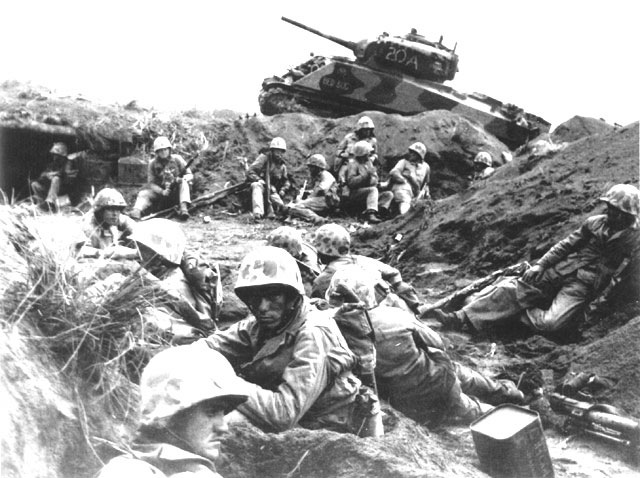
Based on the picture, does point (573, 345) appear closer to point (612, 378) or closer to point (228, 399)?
point (612, 378)

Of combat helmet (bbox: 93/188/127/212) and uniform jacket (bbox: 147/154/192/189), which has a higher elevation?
combat helmet (bbox: 93/188/127/212)

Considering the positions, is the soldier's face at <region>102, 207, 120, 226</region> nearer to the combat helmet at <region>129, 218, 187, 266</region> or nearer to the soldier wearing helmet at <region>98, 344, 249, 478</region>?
the combat helmet at <region>129, 218, 187, 266</region>

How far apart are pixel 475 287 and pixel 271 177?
6.96 metres

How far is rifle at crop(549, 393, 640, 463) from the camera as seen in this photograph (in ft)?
23.5

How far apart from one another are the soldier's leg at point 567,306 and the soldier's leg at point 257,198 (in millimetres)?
7316

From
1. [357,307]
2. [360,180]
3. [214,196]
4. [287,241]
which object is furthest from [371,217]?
[357,307]

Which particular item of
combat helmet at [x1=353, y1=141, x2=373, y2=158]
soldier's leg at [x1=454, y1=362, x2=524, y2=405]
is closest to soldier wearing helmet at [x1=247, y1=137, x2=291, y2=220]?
combat helmet at [x1=353, y1=141, x2=373, y2=158]

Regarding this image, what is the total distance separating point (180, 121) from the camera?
20281 mm

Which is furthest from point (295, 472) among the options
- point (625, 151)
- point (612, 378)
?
point (625, 151)

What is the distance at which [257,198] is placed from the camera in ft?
56.0

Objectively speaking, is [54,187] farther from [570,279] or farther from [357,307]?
[357,307]

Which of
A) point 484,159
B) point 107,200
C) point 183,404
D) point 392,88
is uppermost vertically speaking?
point 392,88

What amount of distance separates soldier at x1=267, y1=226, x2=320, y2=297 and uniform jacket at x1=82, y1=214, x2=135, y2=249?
7.52 feet

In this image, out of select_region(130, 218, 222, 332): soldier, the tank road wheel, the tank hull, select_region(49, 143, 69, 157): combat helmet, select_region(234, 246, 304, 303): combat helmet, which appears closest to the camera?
select_region(234, 246, 304, 303): combat helmet
